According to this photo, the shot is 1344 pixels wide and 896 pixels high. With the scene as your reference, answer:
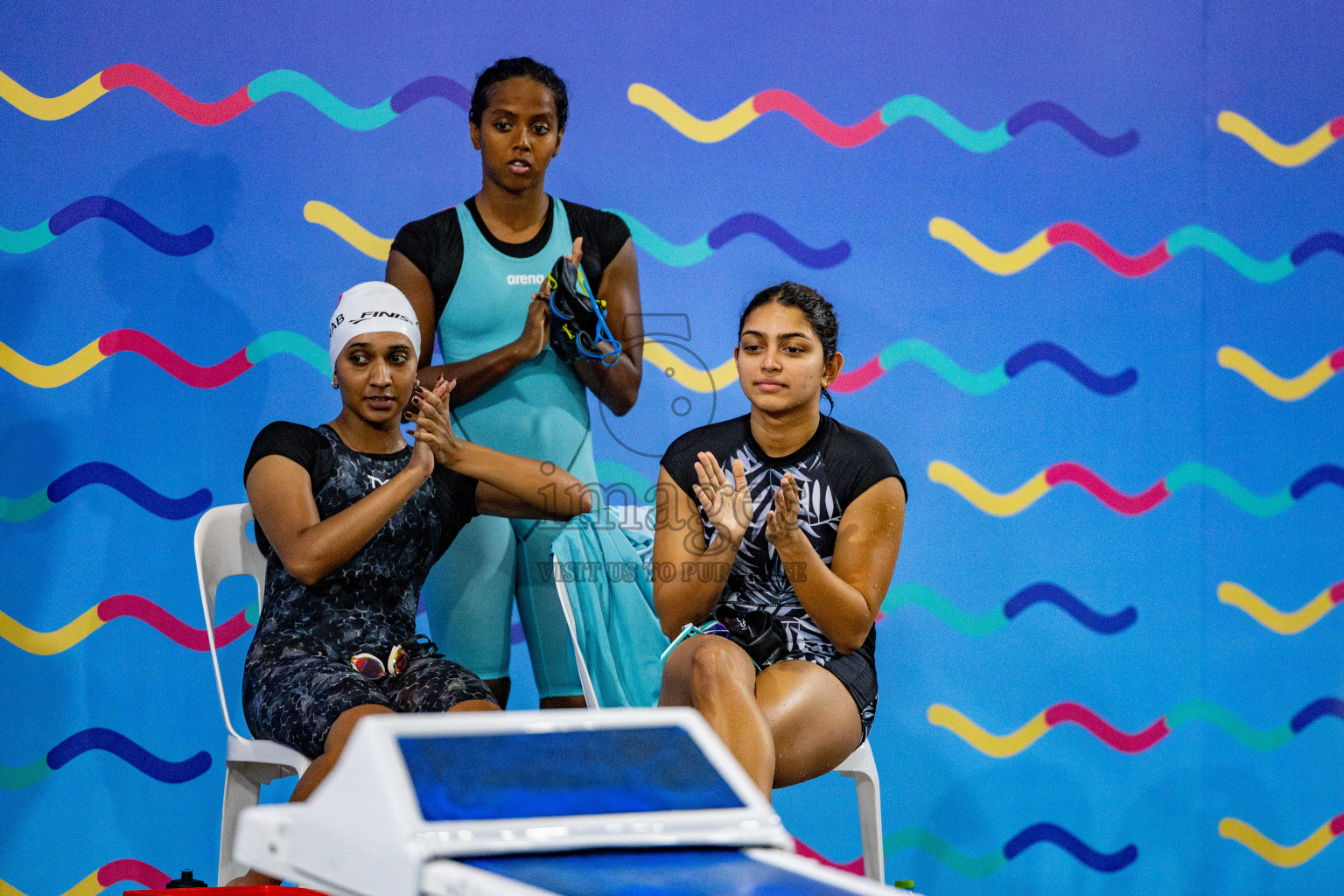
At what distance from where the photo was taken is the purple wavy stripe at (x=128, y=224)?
313 centimetres

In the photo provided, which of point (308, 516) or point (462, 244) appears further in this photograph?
point (462, 244)

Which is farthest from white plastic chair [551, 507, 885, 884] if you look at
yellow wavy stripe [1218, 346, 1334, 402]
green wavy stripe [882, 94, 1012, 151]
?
yellow wavy stripe [1218, 346, 1334, 402]

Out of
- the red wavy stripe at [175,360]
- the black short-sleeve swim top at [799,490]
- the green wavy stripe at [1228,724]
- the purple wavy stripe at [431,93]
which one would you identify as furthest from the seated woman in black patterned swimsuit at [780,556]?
the green wavy stripe at [1228,724]

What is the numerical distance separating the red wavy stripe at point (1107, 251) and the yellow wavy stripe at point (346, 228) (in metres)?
1.93

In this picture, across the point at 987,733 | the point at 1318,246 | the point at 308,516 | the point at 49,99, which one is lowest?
the point at 987,733

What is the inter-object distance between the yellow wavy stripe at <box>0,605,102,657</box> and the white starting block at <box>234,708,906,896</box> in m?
2.05

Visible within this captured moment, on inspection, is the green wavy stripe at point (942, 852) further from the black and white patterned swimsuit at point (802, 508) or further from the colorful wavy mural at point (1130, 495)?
the black and white patterned swimsuit at point (802, 508)

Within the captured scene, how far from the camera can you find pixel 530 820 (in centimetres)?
121

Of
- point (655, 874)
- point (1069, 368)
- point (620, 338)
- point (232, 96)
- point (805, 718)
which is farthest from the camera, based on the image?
point (1069, 368)

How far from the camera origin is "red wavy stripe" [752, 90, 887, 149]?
135 inches

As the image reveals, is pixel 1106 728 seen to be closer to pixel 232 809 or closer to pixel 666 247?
pixel 666 247

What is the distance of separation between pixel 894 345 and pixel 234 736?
205 cm

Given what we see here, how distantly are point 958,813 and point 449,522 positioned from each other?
1.80 m

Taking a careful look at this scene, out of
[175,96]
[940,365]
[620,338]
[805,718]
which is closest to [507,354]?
[620,338]
